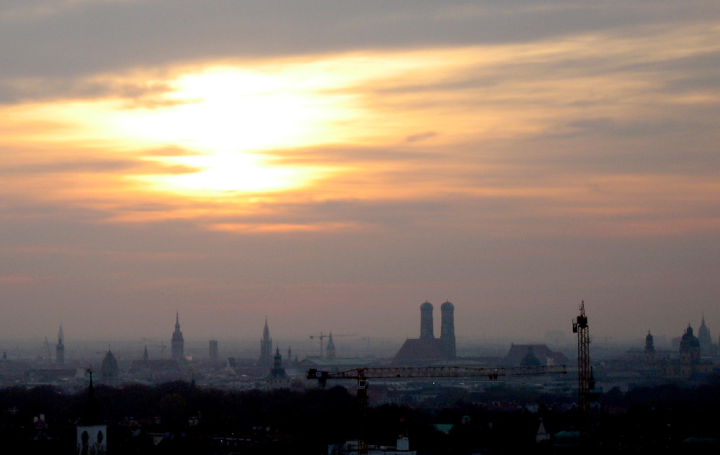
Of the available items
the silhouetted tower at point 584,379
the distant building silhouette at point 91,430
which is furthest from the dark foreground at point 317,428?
the distant building silhouette at point 91,430

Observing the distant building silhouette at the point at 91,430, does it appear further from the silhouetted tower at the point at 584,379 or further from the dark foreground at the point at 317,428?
the silhouetted tower at the point at 584,379

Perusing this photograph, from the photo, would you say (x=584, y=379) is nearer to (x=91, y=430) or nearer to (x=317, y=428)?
(x=317, y=428)

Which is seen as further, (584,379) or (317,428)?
(317,428)

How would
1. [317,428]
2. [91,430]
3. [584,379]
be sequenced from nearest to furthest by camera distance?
[91,430] < [584,379] < [317,428]

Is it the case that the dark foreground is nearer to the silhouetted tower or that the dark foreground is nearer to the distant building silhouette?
the silhouetted tower

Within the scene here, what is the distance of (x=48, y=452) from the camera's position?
363ft

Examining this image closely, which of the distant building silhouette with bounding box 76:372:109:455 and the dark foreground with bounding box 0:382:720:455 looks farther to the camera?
the dark foreground with bounding box 0:382:720:455

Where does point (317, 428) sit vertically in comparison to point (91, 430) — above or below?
below

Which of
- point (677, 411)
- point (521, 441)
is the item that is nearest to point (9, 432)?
point (521, 441)

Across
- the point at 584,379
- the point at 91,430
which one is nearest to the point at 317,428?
the point at 584,379

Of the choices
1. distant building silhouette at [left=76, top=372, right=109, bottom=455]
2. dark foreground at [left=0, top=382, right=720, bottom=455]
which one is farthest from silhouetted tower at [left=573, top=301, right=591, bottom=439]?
distant building silhouette at [left=76, top=372, right=109, bottom=455]

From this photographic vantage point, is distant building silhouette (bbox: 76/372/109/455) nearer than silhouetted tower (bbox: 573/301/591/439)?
Yes

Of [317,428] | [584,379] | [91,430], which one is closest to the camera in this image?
[91,430]

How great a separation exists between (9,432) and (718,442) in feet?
188
